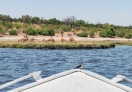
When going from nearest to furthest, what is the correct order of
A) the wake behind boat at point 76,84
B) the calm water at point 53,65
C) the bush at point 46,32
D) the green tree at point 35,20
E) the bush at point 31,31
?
1. the wake behind boat at point 76,84
2. the calm water at point 53,65
3. the bush at point 31,31
4. the bush at point 46,32
5. the green tree at point 35,20

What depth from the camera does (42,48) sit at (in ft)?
252

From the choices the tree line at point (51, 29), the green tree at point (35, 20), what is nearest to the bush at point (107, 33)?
the tree line at point (51, 29)

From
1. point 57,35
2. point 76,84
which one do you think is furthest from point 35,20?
point 76,84

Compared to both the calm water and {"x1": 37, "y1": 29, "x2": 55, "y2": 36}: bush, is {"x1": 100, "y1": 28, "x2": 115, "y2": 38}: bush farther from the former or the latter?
the calm water

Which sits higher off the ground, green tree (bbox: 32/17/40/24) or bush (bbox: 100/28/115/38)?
green tree (bbox: 32/17/40/24)

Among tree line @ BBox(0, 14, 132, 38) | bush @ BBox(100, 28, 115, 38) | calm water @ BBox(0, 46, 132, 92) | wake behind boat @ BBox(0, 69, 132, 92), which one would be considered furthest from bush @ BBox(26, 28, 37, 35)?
wake behind boat @ BBox(0, 69, 132, 92)

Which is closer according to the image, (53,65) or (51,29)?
(53,65)

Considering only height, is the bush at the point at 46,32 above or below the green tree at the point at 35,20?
below

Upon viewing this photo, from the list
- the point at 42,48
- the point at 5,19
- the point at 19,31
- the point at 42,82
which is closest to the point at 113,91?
the point at 42,82

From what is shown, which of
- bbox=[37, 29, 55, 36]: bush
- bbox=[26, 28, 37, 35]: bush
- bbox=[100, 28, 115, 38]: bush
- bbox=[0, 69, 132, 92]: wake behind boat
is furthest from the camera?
bbox=[100, 28, 115, 38]: bush

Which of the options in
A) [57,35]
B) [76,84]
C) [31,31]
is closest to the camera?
[76,84]

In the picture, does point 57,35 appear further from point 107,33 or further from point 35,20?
point 35,20

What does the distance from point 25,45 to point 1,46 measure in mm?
5051

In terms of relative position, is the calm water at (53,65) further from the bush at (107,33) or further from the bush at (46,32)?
the bush at (107,33)
